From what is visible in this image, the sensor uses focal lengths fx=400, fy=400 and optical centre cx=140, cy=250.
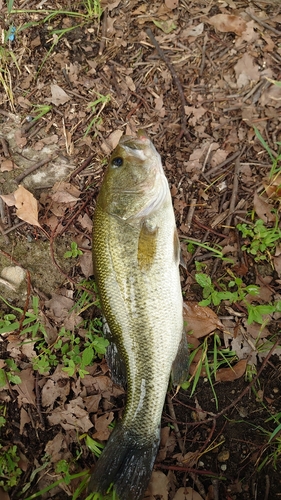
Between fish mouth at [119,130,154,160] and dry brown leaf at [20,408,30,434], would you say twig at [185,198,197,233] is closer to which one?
fish mouth at [119,130,154,160]

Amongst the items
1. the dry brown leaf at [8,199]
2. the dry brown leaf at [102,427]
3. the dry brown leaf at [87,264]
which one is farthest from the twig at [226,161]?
the dry brown leaf at [102,427]

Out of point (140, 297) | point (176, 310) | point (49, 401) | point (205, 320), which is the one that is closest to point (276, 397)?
point (205, 320)

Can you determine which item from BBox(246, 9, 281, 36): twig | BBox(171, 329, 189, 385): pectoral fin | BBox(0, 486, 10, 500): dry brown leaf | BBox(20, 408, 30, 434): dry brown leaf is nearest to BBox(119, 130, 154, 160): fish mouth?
BBox(171, 329, 189, 385): pectoral fin

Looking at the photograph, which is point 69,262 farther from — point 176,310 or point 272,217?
point 272,217

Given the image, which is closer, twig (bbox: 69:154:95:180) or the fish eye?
the fish eye

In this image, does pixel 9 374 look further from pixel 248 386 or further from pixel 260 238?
pixel 260 238

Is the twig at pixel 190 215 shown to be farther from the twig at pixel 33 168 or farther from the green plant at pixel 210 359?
the twig at pixel 33 168

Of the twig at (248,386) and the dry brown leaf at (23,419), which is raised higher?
the twig at (248,386)

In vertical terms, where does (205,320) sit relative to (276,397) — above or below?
above
